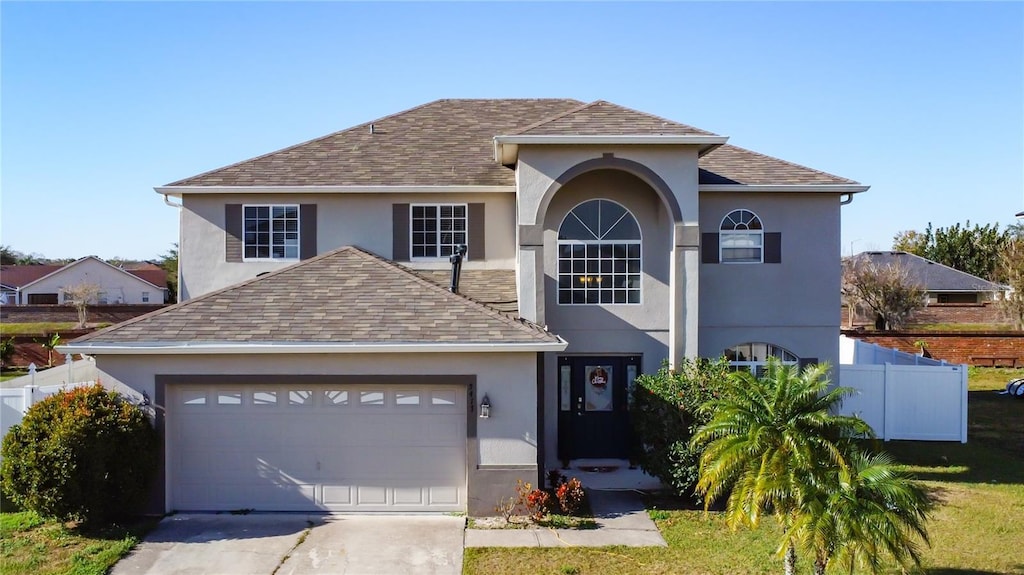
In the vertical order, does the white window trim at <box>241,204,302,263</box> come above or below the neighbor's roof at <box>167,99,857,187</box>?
below

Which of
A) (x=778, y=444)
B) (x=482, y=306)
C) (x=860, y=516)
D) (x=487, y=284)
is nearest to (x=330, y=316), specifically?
(x=482, y=306)

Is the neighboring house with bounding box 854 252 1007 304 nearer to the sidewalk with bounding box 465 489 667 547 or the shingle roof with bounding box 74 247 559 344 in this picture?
the sidewalk with bounding box 465 489 667 547

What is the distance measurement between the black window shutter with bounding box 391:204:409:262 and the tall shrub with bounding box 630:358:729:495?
542 cm

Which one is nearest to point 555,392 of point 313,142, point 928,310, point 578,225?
point 578,225

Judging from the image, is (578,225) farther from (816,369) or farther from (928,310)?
(928,310)

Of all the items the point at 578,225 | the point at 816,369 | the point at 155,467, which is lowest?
the point at 155,467

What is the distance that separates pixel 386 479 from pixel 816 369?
20.7 feet

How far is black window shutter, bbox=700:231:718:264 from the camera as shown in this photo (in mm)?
14227

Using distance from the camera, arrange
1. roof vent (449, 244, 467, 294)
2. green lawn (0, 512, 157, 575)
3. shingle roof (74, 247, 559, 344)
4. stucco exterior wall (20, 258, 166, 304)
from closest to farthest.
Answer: green lawn (0, 512, 157, 575), shingle roof (74, 247, 559, 344), roof vent (449, 244, 467, 294), stucco exterior wall (20, 258, 166, 304)

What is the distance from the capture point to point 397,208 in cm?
1466

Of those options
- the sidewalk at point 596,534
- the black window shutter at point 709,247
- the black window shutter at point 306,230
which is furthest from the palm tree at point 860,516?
the black window shutter at point 306,230

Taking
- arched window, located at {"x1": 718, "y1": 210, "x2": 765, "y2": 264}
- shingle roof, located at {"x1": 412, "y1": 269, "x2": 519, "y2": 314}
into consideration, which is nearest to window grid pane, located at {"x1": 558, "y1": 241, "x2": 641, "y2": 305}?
shingle roof, located at {"x1": 412, "y1": 269, "x2": 519, "y2": 314}

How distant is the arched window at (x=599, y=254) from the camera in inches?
534

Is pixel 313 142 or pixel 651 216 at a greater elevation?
pixel 313 142
